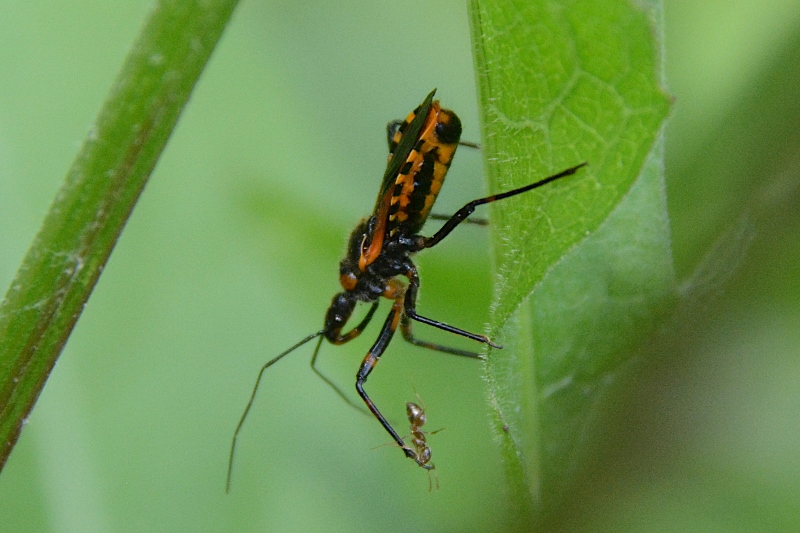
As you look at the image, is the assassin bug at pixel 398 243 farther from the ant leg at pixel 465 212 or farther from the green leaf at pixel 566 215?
the green leaf at pixel 566 215

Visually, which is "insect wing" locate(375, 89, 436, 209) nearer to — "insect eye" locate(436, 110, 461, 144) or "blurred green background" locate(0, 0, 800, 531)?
"insect eye" locate(436, 110, 461, 144)

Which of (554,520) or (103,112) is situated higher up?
(103,112)

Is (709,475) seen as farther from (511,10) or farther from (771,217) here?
(511,10)

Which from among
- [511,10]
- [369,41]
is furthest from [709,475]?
[369,41]

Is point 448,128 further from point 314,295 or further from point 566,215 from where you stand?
point 566,215

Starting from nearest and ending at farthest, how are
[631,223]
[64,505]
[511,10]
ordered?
[511,10], [631,223], [64,505]

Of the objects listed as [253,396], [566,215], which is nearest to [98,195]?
[566,215]
